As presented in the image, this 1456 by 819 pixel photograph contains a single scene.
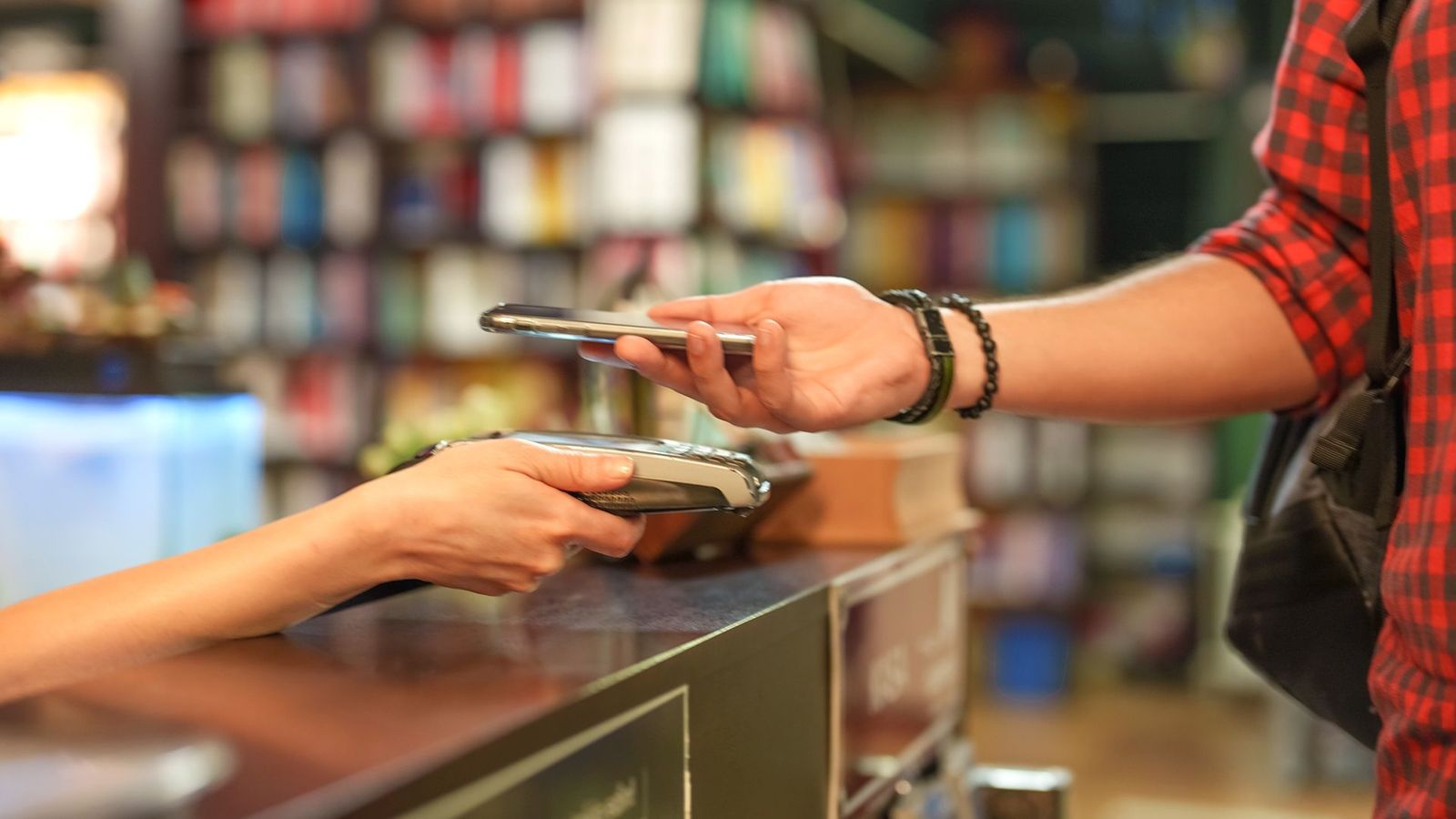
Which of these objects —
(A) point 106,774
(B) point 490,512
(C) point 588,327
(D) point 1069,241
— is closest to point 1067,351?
(C) point 588,327

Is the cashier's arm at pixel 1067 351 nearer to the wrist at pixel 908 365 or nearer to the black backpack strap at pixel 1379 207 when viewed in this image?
the wrist at pixel 908 365

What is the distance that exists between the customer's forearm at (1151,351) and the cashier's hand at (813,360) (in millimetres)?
62

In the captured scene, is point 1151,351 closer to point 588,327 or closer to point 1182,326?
point 1182,326

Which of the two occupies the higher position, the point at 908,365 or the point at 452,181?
the point at 452,181

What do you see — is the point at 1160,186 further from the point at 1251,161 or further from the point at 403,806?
the point at 403,806

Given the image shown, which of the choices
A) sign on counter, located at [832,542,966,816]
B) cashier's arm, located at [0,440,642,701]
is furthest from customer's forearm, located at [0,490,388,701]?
sign on counter, located at [832,542,966,816]

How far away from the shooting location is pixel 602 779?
706mm

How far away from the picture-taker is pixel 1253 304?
3.91ft

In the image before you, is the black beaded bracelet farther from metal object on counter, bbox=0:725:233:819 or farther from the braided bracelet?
metal object on counter, bbox=0:725:233:819

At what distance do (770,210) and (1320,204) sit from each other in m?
3.74

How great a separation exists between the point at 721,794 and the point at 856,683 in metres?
0.29

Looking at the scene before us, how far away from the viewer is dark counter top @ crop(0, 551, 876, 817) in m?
0.54

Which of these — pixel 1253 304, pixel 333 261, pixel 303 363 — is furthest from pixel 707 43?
pixel 1253 304

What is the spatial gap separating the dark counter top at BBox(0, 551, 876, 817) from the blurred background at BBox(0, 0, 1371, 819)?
3382 mm
